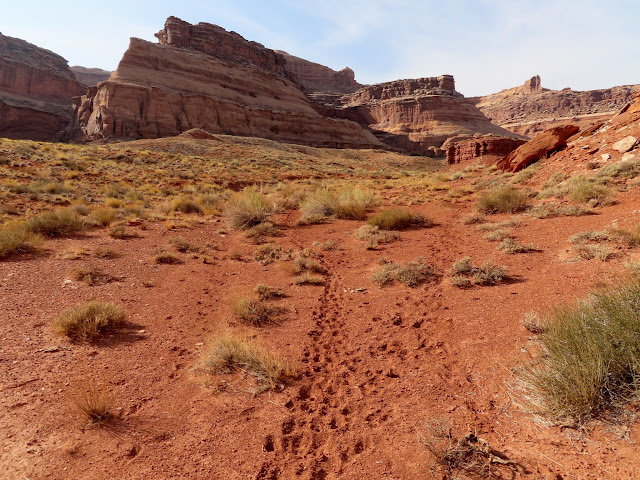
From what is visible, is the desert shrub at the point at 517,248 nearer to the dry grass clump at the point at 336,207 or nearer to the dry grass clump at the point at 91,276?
the dry grass clump at the point at 336,207

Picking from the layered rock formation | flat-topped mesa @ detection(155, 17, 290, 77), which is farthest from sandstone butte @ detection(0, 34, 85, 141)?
the layered rock formation

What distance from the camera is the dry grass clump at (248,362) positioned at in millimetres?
3764

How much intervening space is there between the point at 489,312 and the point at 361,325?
6.12 feet

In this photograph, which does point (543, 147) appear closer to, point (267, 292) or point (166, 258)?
point (267, 292)

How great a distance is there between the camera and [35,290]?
5.97 metres

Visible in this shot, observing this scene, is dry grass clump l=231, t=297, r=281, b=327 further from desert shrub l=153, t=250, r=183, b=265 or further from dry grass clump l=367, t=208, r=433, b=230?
dry grass clump l=367, t=208, r=433, b=230

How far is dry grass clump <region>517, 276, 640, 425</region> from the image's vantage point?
255 centimetres

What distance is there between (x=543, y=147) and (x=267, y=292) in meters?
18.3

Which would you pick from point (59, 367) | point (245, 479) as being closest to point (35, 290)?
point (59, 367)

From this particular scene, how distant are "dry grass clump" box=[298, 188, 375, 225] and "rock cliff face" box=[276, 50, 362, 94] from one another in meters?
134

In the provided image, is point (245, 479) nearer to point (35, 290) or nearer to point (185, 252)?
point (35, 290)

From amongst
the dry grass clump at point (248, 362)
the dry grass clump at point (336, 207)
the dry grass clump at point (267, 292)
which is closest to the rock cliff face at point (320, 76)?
the dry grass clump at point (336, 207)

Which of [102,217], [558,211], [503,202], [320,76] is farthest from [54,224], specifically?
[320,76]

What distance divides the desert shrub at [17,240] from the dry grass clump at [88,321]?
4.26 meters
